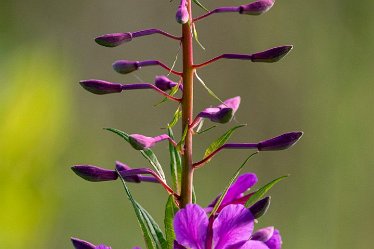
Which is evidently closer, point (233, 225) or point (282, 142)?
point (233, 225)

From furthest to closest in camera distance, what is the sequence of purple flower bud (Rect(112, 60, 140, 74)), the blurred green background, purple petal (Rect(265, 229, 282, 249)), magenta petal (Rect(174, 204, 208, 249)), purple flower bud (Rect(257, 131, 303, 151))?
the blurred green background
purple flower bud (Rect(112, 60, 140, 74))
purple flower bud (Rect(257, 131, 303, 151))
purple petal (Rect(265, 229, 282, 249))
magenta petal (Rect(174, 204, 208, 249))

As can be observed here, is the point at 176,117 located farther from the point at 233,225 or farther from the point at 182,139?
the point at 233,225

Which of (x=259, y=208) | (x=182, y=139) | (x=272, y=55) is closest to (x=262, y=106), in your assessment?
(x=272, y=55)

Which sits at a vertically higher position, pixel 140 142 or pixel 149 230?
pixel 140 142

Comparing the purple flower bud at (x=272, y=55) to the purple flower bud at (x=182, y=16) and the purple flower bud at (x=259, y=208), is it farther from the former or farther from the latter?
the purple flower bud at (x=259, y=208)

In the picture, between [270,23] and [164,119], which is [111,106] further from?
[270,23]

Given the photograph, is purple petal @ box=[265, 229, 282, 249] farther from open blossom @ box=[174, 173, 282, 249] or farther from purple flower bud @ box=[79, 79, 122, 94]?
purple flower bud @ box=[79, 79, 122, 94]

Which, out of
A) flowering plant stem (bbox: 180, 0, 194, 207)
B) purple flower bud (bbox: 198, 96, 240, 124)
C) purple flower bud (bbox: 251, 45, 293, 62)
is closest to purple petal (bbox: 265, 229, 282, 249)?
flowering plant stem (bbox: 180, 0, 194, 207)
